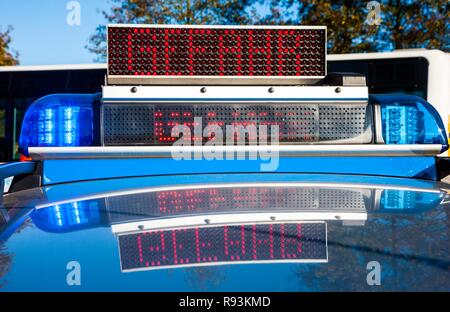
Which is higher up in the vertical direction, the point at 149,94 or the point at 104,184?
the point at 149,94

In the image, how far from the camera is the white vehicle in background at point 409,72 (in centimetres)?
1222

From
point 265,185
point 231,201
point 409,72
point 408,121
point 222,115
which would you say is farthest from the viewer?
point 409,72

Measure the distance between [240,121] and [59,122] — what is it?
1.07 meters

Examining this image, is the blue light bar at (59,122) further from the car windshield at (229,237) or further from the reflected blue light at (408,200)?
the reflected blue light at (408,200)

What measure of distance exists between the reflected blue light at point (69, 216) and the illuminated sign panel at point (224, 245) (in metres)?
0.24

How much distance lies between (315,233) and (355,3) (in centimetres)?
1623

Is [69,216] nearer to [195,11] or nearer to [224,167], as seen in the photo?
[224,167]

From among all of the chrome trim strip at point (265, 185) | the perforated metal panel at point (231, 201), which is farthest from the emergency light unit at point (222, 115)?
the perforated metal panel at point (231, 201)

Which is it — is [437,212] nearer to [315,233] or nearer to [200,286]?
[315,233]

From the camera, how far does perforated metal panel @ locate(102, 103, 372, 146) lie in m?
3.36

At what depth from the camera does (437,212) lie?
2.04 m

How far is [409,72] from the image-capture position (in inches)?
489

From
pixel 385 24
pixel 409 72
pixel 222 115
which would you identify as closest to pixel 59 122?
pixel 222 115
